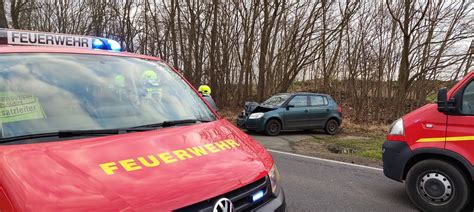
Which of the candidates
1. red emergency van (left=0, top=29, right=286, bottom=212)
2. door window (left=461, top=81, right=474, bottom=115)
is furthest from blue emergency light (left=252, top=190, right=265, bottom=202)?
door window (left=461, top=81, right=474, bottom=115)

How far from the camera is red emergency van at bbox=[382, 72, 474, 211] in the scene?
186 inches

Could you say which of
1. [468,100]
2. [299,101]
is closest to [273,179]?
[468,100]

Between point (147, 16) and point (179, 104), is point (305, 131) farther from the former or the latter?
point (147, 16)

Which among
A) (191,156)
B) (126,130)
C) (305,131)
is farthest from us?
(305,131)

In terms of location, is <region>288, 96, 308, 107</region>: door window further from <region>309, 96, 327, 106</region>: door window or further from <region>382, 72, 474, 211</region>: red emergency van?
<region>382, 72, 474, 211</region>: red emergency van

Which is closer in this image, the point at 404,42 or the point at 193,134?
the point at 193,134

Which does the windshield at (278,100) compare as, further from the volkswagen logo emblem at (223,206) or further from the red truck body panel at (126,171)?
the volkswagen logo emblem at (223,206)

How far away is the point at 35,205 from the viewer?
5.69ft

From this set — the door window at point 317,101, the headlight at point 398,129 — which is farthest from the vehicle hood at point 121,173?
the door window at point 317,101

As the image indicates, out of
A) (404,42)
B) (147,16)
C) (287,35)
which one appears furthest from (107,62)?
(147,16)

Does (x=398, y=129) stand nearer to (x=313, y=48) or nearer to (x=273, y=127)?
(x=273, y=127)

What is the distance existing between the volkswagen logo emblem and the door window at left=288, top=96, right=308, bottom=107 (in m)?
12.1

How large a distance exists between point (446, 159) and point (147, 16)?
27963 millimetres

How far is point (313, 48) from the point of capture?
23.0 m
